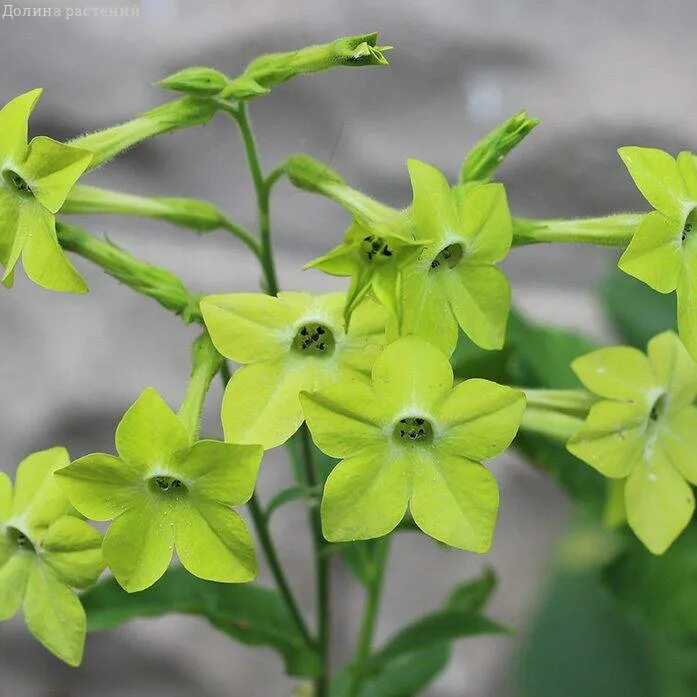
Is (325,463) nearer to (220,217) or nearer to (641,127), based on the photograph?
(220,217)

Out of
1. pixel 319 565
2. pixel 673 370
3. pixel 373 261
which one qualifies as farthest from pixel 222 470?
pixel 673 370

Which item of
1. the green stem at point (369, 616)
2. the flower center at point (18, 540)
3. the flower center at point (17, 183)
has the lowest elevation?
the green stem at point (369, 616)


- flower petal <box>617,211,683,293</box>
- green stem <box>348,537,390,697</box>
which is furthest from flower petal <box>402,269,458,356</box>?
green stem <box>348,537,390,697</box>

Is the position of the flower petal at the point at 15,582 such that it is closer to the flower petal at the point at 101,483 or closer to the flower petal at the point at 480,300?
the flower petal at the point at 101,483

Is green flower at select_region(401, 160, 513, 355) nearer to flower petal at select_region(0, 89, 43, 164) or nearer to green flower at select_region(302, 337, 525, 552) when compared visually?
green flower at select_region(302, 337, 525, 552)

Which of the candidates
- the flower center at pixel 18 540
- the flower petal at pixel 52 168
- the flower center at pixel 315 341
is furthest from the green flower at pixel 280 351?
the flower center at pixel 18 540

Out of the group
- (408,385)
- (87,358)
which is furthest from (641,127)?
(408,385)
